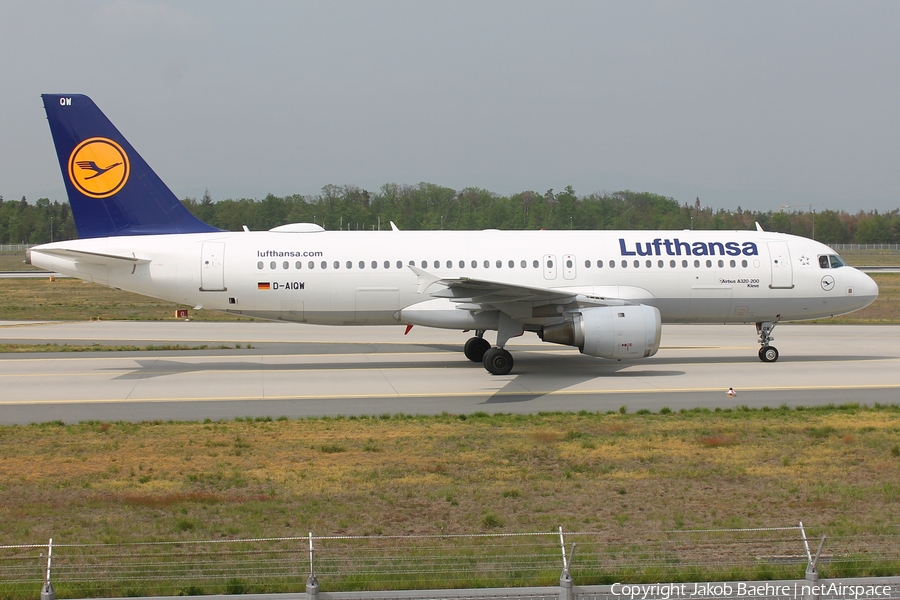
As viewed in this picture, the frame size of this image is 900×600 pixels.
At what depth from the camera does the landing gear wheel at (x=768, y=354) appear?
2366 cm

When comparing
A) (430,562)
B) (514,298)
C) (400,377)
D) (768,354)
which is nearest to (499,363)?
(514,298)

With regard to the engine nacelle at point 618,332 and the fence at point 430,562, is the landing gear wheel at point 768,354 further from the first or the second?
the fence at point 430,562

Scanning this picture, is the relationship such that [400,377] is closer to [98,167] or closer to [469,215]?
[98,167]

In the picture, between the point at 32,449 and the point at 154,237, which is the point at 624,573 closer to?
the point at 32,449

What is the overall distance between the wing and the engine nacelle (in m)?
0.90

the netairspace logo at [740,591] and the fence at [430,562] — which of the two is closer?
the netairspace logo at [740,591]

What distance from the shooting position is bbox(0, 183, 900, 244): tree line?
281 feet

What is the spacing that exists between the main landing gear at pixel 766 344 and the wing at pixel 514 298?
460cm

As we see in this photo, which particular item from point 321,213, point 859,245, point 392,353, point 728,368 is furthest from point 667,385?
point 859,245

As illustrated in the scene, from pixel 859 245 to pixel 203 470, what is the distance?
14383 cm

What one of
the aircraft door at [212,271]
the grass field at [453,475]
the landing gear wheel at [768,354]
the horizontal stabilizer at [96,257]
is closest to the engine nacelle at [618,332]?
the grass field at [453,475]

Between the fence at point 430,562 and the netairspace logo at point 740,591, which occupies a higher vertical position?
the netairspace logo at point 740,591

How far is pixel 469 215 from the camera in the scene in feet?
309

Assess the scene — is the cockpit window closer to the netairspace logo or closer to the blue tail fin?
→ the blue tail fin
